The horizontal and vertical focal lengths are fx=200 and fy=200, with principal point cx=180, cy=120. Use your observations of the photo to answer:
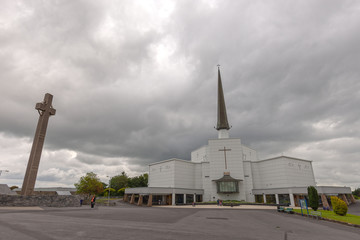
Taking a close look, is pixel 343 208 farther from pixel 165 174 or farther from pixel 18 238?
pixel 165 174

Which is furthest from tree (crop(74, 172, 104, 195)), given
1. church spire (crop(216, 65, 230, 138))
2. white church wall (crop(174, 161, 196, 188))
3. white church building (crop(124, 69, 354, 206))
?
church spire (crop(216, 65, 230, 138))

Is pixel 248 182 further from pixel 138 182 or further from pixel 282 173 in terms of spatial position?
pixel 138 182

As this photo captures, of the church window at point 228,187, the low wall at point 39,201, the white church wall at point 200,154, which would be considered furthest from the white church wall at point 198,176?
the low wall at point 39,201

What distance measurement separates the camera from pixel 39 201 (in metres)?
28.0

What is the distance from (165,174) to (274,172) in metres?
31.5

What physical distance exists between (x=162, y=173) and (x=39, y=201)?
38561 mm

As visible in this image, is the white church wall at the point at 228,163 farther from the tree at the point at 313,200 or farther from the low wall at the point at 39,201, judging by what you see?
the low wall at the point at 39,201

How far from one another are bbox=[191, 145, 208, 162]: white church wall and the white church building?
8630mm

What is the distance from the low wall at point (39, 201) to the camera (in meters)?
25.8

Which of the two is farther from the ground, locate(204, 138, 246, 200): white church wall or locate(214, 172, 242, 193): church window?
locate(204, 138, 246, 200): white church wall

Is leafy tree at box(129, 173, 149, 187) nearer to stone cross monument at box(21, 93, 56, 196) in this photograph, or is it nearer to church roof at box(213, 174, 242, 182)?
church roof at box(213, 174, 242, 182)

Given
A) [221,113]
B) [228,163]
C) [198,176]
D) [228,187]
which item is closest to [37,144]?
[228,187]

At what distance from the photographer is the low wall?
25828mm

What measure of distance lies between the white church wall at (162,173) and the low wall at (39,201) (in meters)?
31.1
